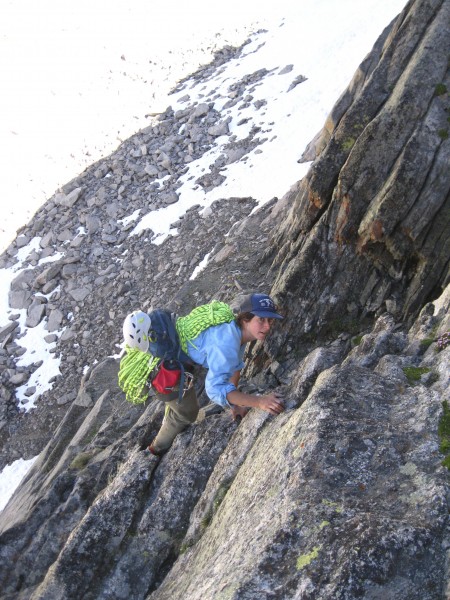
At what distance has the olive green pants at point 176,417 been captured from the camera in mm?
10206

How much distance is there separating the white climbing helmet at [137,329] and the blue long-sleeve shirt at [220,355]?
0.78 metres

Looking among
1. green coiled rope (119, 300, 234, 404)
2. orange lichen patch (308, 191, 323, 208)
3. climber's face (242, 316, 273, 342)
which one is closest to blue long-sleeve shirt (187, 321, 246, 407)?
green coiled rope (119, 300, 234, 404)

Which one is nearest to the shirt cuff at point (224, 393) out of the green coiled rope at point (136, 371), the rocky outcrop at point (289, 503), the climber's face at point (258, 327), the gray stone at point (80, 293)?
the rocky outcrop at point (289, 503)

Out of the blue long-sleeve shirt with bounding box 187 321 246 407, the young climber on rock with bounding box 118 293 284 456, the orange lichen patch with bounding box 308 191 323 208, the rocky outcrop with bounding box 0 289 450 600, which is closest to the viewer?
the rocky outcrop with bounding box 0 289 450 600

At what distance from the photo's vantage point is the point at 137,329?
8.84 m

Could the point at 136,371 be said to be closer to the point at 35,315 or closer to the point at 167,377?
the point at 167,377

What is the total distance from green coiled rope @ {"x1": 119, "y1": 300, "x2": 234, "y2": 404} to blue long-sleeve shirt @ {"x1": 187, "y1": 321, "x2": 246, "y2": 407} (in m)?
0.13

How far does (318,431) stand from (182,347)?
3279 millimetres

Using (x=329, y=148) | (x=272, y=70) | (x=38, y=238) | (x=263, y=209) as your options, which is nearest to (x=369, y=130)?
(x=329, y=148)

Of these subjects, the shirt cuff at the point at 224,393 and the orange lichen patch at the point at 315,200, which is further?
the orange lichen patch at the point at 315,200

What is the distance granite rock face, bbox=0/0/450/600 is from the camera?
551 centimetres

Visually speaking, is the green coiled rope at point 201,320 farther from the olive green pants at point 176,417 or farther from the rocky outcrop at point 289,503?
the rocky outcrop at point 289,503

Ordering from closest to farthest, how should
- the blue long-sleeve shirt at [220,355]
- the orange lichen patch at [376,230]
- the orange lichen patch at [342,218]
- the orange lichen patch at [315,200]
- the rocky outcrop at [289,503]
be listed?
the rocky outcrop at [289,503]
the blue long-sleeve shirt at [220,355]
the orange lichen patch at [376,230]
the orange lichen patch at [342,218]
the orange lichen patch at [315,200]

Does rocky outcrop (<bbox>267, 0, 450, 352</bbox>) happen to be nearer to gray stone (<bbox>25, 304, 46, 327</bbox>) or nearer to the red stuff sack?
the red stuff sack
